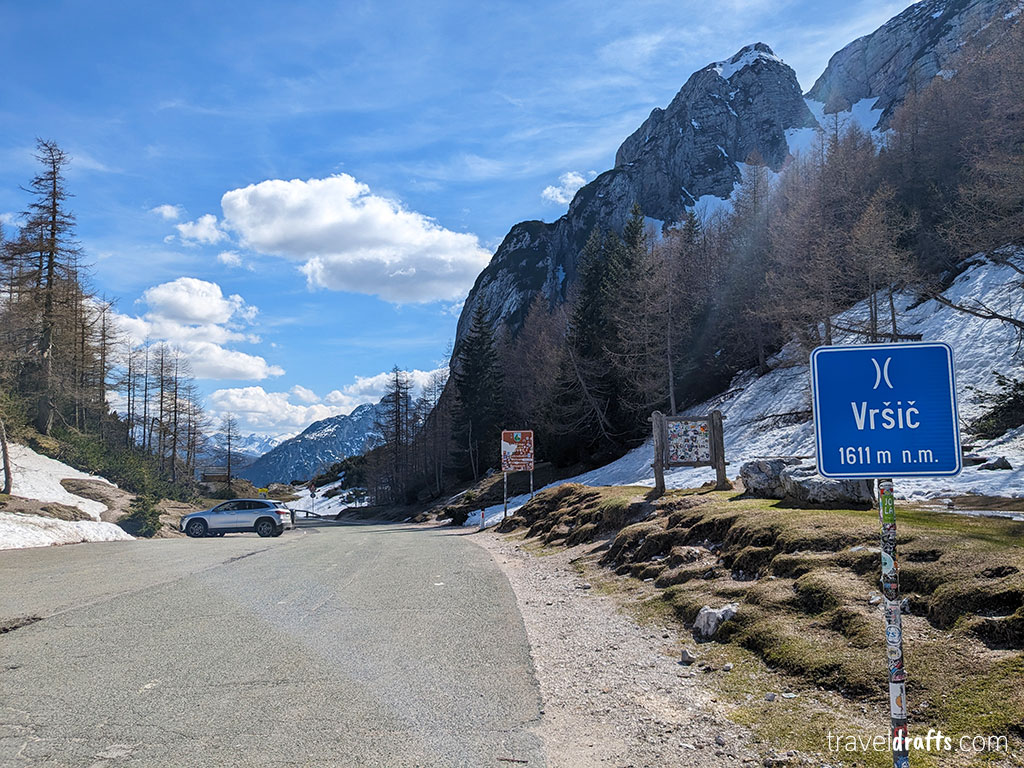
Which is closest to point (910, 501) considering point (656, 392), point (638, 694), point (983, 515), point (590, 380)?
point (983, 515)

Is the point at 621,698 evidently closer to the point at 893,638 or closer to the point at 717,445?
the point at 893,638

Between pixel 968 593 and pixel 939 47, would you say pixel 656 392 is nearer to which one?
pixel 968 593

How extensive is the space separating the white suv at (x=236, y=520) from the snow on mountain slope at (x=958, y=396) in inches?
484

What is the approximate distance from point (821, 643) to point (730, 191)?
492 ft

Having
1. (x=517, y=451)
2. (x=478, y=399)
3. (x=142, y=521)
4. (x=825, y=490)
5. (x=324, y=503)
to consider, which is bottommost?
(x=324, y=503)

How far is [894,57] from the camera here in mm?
145000

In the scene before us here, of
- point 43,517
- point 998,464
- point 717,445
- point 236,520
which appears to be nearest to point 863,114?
point 717,445

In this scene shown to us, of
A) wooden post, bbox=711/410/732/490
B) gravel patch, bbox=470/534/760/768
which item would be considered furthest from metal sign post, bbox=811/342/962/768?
wooden post, bbox=711/410/732/490

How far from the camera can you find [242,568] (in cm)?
1429

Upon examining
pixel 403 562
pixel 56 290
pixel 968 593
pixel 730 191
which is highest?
pixel 730 191

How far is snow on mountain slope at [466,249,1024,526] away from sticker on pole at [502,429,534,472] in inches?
126

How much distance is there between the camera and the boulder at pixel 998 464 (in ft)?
50.2

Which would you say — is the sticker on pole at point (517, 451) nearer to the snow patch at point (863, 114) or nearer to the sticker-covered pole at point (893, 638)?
the sticker-covered pole at point (893, 638)

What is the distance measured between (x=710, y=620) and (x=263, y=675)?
482 centimetres
